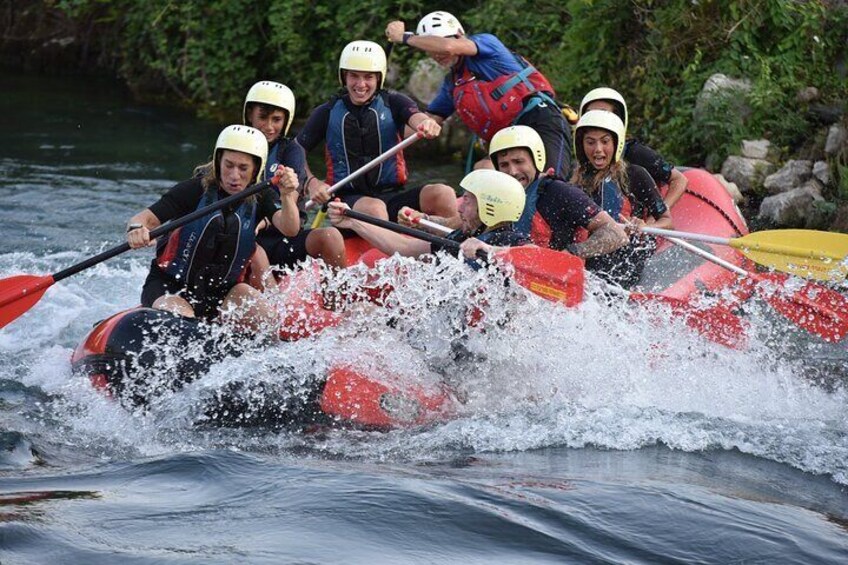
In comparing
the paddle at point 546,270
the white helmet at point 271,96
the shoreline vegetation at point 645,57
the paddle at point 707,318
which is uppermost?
the shoreline vegetation at point 645,57

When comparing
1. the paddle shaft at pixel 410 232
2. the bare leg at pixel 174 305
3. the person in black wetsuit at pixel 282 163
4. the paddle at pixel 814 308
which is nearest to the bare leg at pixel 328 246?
the person in black wetsuit at pixel 282 163

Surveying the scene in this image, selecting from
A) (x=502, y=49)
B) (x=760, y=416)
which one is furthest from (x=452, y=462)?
(x=502, y=49)

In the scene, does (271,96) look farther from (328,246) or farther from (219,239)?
(219,239)

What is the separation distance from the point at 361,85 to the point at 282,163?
871 millimetres

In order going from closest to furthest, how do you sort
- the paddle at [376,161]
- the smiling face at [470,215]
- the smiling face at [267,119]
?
the smiling face at [470,215], the smiling face at [267,119], the paddle at [376,161]

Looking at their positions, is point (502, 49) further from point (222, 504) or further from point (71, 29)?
point (71, 29)

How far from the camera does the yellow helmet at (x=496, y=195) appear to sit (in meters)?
6.65

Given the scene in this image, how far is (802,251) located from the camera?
7613 mm

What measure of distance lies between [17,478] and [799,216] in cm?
739

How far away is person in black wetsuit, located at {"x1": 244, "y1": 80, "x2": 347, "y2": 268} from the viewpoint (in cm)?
767

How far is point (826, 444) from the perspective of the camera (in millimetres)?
6301

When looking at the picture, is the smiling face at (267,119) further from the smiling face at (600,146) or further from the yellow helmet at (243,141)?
the smiling face at (600,146)

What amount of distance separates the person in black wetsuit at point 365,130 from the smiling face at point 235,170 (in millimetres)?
1264

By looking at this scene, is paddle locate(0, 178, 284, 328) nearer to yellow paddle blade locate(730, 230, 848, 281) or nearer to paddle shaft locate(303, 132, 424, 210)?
paddle shaft locate(303, 132, 424, 210)
